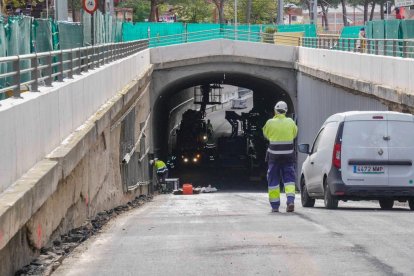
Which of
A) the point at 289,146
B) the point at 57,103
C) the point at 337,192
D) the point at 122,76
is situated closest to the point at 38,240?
the point at 57,103

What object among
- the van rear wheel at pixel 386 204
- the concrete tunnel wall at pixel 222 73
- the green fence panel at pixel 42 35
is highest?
the green fence panel at pixel 42 35

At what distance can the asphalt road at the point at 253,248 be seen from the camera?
1014cm

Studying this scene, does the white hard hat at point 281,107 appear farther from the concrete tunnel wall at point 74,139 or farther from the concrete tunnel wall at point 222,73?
the concrete tunnel wall at point 222,73

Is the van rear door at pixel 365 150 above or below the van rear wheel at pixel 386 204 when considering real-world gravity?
above

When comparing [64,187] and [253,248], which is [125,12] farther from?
[253,248]

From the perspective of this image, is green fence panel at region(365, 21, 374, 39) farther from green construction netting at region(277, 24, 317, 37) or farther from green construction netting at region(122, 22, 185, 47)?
green construction netting at region(122, 22, 185, 47)

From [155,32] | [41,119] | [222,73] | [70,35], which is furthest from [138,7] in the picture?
[41,119]

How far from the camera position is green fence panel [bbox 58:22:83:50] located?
25703 mm

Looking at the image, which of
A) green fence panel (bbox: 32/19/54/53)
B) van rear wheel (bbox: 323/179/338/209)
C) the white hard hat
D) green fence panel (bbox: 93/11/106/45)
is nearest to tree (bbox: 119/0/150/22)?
green fence panel (bbox: 93/11/106/45)

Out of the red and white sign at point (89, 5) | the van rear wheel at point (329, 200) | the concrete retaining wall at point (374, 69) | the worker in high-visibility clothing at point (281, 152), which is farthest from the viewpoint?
the red and white sign at point (89, 5)

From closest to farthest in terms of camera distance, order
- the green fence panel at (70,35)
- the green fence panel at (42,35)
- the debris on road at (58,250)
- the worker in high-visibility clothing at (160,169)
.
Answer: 1. the debris on road at (58,250)
2. the green fence panel at (42,35)
3. the green fence panel at (70,35)
4. the worker in high-visibility clothing at (160,169)

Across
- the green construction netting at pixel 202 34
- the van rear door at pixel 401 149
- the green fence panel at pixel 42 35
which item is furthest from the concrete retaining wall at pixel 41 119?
the green construction netting at pixel 202 34

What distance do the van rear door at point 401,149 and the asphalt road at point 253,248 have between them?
138 inches

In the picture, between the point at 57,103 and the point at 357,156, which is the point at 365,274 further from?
the point at 357,156
